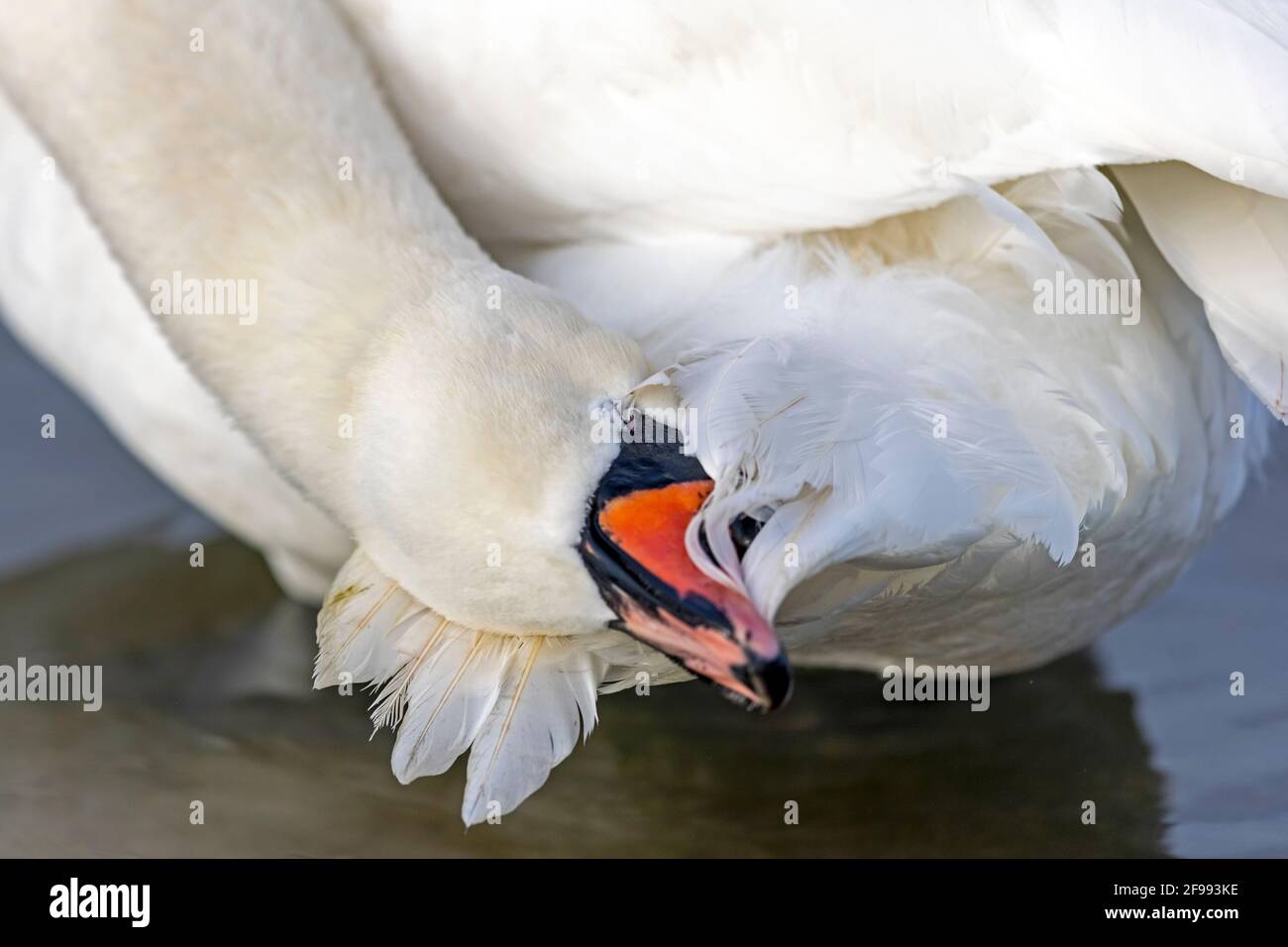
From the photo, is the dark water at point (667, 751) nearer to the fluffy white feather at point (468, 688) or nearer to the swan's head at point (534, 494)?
the fluffy white feather at point (468, 688)

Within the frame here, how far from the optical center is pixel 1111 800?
9.68 feet

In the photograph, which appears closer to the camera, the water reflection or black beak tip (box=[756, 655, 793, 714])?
black beak tip (box=[756, 655, 793, 714])

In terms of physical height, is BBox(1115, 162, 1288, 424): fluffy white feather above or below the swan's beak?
above

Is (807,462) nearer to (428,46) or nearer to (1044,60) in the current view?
(1044,60)

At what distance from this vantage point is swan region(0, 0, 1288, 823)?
1861 mm

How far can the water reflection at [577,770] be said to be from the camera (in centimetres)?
282

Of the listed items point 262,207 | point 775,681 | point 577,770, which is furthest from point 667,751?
point 775,681

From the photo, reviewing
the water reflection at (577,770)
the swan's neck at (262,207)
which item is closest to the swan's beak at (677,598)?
the swan's neck at (262,207)

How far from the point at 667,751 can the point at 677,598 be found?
4.69 feet

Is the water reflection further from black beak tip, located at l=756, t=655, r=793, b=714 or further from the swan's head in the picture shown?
black beak tip, located at l=756, t=655, r=793, b=714

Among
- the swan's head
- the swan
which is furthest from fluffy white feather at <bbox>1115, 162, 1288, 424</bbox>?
the swan's head

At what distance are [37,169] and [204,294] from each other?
3.52 ft

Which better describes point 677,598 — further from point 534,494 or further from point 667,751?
point 667,751

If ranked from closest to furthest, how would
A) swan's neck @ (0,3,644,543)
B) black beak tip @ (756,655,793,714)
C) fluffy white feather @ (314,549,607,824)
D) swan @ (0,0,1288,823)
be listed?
1. black beak tip @ (756,655,793,714)
2. swan @ (0,0,1288,823)
3. fluffy white feather @ (314,549,607,824)
4. swan's neck @ (0,3,644,543)
